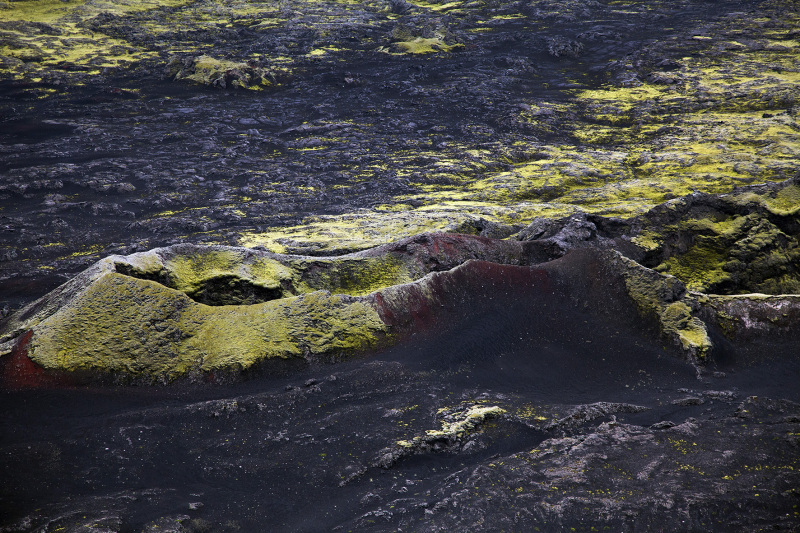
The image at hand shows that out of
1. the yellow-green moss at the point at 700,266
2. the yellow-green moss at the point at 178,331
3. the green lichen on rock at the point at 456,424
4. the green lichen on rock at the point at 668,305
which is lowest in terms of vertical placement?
the yellow-green moss at the point at 700,266

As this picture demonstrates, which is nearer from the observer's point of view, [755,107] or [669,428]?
[669,428]

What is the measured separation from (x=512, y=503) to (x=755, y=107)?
70.3 ft

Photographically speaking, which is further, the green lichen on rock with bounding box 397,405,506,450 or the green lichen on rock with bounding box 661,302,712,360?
the green lichen on rock with bounding box 661,302,712,360

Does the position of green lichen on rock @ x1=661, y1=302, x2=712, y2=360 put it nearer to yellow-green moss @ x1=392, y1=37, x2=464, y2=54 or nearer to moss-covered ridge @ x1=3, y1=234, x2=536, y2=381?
moss-covered ridge @ x1=3, y1=234, x2=536, y2=381

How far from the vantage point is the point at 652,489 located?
4.39 m

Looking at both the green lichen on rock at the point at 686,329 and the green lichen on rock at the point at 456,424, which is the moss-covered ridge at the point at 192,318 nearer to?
the green lichen on rock at the point at 456,424

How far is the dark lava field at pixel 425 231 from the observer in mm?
4527

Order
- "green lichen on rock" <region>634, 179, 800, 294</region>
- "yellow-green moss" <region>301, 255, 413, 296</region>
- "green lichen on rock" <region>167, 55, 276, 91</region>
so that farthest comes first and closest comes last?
1. "green lichen on rock" <region>167, 55, 276, 91</region>
2. "green lichen on rock" <region>634, 179, 800, 294</region>
3. "yellow-green moss" <region>301, 255, 413, 296</region>

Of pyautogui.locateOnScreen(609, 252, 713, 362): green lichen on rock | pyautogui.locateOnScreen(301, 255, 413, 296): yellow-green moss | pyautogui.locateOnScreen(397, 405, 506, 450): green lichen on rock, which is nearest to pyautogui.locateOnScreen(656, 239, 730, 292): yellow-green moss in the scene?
pyautogui.locateOnScreen(609, 252, 713, 362): green lichen on rock

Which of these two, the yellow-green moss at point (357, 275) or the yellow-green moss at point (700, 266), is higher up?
the yellow-green moss at point (357, 275)

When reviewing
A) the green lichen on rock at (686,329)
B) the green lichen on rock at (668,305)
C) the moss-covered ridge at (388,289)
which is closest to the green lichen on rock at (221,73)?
the moss-covered ridge at (388,289)

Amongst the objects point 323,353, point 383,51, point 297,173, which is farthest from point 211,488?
point 383,51

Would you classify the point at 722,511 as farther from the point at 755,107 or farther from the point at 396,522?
the point at 755,107

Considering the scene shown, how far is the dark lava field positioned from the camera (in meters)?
4.53
